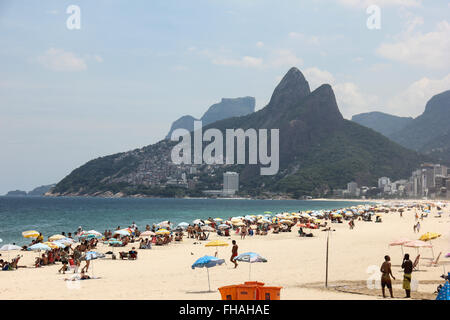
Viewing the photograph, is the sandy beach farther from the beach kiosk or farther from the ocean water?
the ocean water

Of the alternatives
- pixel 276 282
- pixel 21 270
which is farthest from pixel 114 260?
pixel 276 282

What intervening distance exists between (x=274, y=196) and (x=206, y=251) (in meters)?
168

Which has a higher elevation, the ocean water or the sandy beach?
the sandy beach

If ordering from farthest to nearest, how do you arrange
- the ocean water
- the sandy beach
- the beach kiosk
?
the ocean water
the sandy beach
the beach kiosk

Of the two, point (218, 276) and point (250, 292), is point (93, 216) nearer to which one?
point (218, 276)

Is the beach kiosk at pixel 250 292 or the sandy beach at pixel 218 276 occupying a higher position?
the beach kiosk at pixel 250 292

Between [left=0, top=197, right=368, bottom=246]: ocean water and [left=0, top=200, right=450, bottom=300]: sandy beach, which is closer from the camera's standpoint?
[left=0, top=200, right=450, bottom=300]: sandy beach

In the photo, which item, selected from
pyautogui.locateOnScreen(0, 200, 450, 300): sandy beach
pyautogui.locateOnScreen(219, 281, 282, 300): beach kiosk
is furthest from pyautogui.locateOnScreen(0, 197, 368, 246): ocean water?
pyautogui.locateOnScreen(219, 281, 282, 300): beach kiosk

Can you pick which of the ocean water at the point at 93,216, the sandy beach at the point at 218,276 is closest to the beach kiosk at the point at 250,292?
the sandy beach at the point at 218,276

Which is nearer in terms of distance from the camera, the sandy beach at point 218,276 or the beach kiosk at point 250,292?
the beach kiosk at point 250,292

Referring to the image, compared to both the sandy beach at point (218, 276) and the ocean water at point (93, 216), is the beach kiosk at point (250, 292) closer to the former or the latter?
the sandy beach at point (218, 276)

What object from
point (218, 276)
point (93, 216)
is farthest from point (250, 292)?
point (93, 216)
